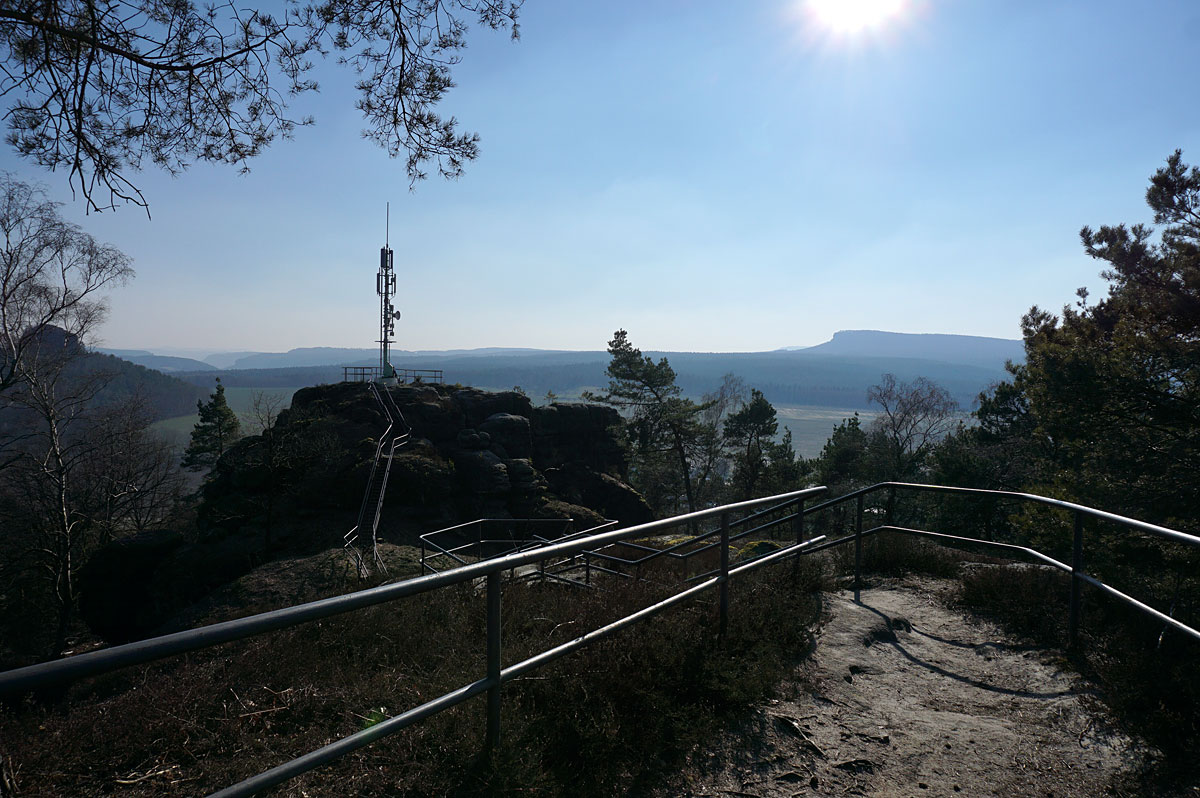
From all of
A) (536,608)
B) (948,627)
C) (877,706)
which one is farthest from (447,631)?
(948,627)

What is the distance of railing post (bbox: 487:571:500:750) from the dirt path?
3.08 ft

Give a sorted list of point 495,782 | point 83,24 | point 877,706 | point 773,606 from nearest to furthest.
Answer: point 495,782, point 877,706, point 83,24, point 773,606

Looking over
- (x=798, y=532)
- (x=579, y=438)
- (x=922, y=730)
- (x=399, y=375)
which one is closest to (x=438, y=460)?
(x=579, y=438)

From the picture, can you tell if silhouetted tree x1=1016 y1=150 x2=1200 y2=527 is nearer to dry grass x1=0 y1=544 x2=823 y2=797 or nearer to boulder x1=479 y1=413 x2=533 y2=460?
dry grass x1=0 y1=544 x2=823 y2=797

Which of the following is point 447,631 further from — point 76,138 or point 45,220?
point 45,220

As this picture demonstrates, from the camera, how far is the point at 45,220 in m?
22.1

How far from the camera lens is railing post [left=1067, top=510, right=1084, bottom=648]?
4.45 metres

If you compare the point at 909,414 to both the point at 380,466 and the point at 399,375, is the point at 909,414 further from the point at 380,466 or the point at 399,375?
the point at 380,466

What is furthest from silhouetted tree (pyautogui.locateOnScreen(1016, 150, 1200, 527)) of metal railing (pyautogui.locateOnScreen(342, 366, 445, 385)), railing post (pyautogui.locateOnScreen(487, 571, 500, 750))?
metal railing (pyautogui.locateOnScreen(342, 366, 445, 385))

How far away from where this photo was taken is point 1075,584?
4.59 metres

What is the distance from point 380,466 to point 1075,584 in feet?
86.6

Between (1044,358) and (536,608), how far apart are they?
1520 centimetres

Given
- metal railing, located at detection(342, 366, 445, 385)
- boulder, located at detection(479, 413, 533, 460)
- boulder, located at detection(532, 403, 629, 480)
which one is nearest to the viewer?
boulder, located at detection(479, 413, 533, 460)

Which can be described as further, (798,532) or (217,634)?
(798,532)
